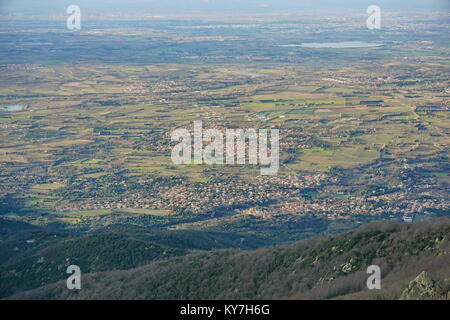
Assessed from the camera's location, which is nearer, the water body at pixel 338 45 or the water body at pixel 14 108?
the water body at pixel 14 108

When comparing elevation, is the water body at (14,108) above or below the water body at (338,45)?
below

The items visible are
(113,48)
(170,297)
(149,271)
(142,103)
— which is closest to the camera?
(170,297)

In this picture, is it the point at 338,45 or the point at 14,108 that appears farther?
the point at 338,45

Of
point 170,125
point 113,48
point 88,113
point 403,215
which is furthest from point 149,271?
point 113,48

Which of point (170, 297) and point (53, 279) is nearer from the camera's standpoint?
point (170, 297)

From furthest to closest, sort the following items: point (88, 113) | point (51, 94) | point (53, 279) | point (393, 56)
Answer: point (393, 56) < point (51, 94) < point (88, 113) < point (53, 279)

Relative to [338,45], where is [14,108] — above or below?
below

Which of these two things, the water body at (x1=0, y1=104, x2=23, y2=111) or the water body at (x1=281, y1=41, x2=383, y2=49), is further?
the water body at (x1=281, y1=41, x2=383, y2=49)

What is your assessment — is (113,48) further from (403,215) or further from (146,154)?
(403,215)

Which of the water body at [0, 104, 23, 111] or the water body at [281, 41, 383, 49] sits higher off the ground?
the water body at [281, 41, 383, 49]
